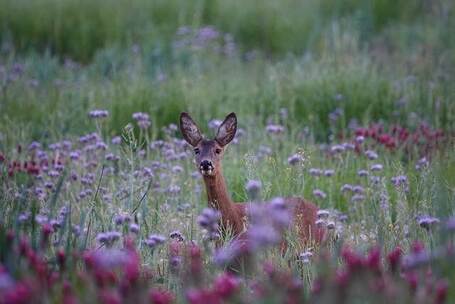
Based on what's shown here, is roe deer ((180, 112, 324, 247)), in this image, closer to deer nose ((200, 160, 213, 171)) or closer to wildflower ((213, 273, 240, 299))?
deer nose ((200, 160, 213, 171))

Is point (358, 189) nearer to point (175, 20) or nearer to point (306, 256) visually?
point (306, 256)

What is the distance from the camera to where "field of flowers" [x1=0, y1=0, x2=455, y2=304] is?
2.76 m

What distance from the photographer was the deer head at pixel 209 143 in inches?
208

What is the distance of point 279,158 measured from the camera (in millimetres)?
6355

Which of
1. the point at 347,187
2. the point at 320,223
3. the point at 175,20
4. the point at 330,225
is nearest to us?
the point at 330,225

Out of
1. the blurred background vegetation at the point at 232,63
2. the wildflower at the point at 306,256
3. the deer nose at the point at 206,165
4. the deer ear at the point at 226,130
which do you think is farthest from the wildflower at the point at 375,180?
the blurred background vegetation at the point at 232,63

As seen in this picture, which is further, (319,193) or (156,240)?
(319,193)

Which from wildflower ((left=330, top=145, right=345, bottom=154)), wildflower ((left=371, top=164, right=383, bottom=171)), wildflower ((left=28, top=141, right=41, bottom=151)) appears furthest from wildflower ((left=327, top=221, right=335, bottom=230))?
wildflower ((left=28, top=141, right=41, bottom=151))

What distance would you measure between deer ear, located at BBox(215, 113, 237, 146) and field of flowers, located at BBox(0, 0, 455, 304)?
268 mm

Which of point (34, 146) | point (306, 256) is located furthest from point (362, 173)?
point (34, 146)

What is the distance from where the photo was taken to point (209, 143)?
5.52m

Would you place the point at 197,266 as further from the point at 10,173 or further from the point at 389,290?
the point at 10,173

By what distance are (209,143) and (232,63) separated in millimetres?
5357

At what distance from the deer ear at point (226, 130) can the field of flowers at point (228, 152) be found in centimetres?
27
